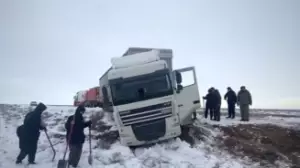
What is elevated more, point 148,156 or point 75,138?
point 75,138

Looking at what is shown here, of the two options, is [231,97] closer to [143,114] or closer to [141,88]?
[141,88]

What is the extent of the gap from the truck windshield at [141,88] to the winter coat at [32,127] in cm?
285

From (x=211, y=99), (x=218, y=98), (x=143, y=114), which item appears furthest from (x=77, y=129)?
(x=218, y=98)

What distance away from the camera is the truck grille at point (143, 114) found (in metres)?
11.2

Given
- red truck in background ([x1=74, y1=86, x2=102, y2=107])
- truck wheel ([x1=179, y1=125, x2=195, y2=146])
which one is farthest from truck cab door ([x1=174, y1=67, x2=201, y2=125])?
red truck in background ([x1=74, y1=86, x2=102, y2=107])

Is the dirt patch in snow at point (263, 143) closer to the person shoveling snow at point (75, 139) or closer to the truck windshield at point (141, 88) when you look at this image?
the truck windshield at point (141, 88)

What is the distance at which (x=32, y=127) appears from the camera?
32.3 feet

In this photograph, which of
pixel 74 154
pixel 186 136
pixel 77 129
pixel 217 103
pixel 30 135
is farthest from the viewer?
pixel 217 103

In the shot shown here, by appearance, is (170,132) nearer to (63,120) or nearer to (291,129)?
(291,129)

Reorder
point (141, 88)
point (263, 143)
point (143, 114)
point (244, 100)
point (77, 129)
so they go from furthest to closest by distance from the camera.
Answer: point (244, 100)
point (263, 143)
point (141, 88)
point (143, 114)
point (77, 129)

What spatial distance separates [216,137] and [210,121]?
334 centimetres

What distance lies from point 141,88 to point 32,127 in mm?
4222

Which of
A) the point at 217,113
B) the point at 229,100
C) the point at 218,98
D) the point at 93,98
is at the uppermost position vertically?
the point at 218,98

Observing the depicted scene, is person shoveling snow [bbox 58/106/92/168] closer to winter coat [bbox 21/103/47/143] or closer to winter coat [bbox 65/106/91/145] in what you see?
winter coat [bbox 65/106/91/145]
